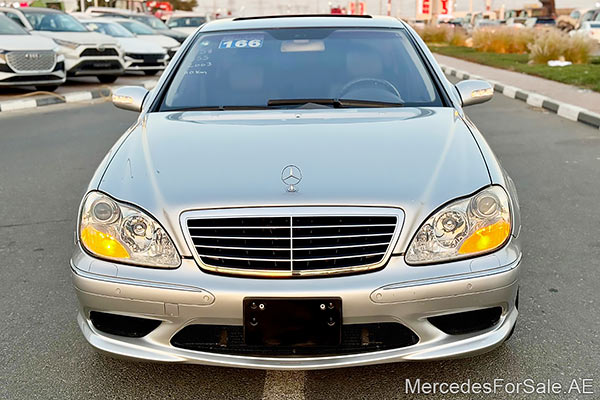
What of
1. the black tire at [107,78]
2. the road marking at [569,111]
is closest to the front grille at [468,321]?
the road marking at [569,111]

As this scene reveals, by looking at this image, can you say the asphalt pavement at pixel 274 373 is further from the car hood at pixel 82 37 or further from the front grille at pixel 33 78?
the car hood at pixel 82 37

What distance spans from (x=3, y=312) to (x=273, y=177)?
172 centimetres

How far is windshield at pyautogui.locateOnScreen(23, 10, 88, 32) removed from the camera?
15273mm

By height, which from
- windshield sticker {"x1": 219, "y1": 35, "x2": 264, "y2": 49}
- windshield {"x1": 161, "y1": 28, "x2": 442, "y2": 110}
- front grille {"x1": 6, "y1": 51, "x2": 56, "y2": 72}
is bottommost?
front grille {"x1": 6, "y1": 51, "x2": 56, "y2": 72}

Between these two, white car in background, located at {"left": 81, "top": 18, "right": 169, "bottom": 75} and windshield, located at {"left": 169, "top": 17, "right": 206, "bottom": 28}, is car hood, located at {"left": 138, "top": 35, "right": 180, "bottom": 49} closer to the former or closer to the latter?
white car in background, located at {"left": 81, "top": 18, "right": 169, "bottom": 75}

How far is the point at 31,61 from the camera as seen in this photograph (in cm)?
1239

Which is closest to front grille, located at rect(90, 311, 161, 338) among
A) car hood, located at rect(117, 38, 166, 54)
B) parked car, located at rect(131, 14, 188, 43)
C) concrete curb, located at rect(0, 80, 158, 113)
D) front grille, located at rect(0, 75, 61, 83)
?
concrete curb, located at rect(0, 80, 158, 113)

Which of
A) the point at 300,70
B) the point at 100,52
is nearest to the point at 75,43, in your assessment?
the point at 100,52

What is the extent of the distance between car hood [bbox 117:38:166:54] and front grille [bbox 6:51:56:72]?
152 inches

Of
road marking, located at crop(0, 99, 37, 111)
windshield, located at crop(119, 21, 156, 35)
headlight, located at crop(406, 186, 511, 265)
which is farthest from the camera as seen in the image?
windshield, located at crop(119, 21, 156, 35)

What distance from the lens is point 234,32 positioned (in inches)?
155

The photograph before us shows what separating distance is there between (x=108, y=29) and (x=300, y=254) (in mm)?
17278

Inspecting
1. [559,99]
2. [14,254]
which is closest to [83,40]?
[559,99]

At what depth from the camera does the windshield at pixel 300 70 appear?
3.49 m
